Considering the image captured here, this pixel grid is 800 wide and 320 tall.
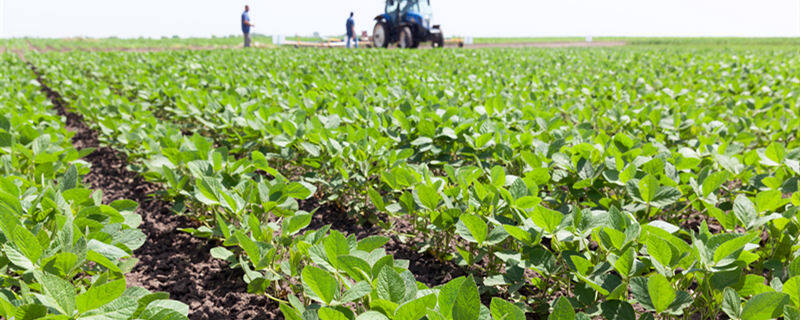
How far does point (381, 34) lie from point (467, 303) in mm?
22045

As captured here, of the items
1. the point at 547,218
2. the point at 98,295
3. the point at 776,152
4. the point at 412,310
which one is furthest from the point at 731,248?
the point at 98,295

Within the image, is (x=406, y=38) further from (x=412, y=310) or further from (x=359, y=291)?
(x=412, y=310)

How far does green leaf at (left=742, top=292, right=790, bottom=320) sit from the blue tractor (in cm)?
2066

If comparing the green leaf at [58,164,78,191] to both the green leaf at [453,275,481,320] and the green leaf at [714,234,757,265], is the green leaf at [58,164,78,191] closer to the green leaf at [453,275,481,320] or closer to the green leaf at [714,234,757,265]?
the green leaf at [453,275,481,320]

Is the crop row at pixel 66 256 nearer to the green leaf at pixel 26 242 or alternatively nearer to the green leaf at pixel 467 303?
the green leaf at pixel 26 242

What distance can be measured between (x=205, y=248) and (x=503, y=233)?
1.91 m

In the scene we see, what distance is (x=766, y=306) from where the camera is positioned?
1153mm

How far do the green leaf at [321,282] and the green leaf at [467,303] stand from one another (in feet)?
1.12

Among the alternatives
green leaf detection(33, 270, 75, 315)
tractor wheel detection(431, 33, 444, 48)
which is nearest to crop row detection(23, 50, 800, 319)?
green leaf detection(33, 270, 75, 315)

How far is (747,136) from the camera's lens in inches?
123

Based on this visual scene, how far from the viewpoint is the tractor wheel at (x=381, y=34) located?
868 inches

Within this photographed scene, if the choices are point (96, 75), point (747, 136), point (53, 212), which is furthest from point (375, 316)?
point (96, 75)

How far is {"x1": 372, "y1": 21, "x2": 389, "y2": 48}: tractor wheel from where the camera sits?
2204 centimetres

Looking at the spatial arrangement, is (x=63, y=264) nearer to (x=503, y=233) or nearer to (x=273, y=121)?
(x=503, y=233)
